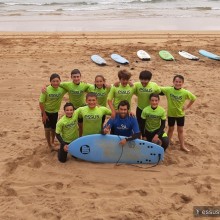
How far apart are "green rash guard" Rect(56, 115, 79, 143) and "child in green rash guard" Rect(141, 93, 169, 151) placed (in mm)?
1147

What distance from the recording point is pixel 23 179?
5156mm

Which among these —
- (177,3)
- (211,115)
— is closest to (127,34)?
(211,115)

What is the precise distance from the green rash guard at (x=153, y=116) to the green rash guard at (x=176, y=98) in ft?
1.13

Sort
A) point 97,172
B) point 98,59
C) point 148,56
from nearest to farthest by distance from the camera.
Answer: point 97,172 < point 98,59 < point 148,56

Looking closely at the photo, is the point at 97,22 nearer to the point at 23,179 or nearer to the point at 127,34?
the point at 127,34

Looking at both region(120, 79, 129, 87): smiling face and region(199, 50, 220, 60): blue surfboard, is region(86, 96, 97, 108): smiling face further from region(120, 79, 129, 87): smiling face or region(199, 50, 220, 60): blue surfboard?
region(199, 50, 220, 60): blue surfboard

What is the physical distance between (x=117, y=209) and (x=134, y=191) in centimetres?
46

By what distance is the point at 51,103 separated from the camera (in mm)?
5848

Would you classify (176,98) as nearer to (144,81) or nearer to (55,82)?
(144,81)

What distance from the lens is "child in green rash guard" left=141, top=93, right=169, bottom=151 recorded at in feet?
18.0

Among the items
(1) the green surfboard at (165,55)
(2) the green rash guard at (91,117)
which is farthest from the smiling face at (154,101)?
(1) the green surfboard at (165,55)

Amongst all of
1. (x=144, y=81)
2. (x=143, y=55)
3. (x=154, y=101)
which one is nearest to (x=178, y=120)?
(x=154, y=101)

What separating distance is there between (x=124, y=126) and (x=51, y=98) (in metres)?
1.39

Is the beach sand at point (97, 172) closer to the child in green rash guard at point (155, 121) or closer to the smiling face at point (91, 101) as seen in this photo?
the child in green rash guard at point (155, 121)
